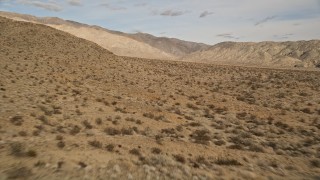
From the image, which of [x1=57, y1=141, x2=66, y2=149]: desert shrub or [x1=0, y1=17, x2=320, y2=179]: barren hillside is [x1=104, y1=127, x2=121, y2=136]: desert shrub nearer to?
[x1=0, y1=17, x2=320, y2=179]: barren hillside

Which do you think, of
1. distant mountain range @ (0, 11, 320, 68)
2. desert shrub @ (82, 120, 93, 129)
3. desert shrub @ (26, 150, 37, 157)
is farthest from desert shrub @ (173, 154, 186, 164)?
distant mountain range @ (0, 11, 320, 68)

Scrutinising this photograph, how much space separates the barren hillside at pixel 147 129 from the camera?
33.2ft

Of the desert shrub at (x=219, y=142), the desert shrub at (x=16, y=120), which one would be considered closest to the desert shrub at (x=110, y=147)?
the desert shrub at (x=16, y=120)

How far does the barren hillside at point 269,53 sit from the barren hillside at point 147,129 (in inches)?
3993

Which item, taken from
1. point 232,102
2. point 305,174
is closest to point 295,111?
point 232,102

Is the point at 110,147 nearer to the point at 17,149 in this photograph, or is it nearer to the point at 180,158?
the point at 180,158

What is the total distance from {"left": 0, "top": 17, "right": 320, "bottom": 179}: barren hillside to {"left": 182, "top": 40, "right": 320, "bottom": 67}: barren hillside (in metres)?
101

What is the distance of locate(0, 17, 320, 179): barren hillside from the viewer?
33.2 feet

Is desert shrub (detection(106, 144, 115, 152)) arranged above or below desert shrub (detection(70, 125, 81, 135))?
above

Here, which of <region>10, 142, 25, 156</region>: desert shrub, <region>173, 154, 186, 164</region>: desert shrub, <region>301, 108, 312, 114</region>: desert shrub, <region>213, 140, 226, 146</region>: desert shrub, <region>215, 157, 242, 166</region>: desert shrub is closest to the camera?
<region>10, 142, 25, 156</region>: desert shrub

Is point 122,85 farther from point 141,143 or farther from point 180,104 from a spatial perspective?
point 141,143

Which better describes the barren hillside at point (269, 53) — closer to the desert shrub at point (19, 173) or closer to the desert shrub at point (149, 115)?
the desert shrub at point (149, 115)

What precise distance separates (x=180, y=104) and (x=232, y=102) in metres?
4.37

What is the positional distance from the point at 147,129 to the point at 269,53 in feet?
511
